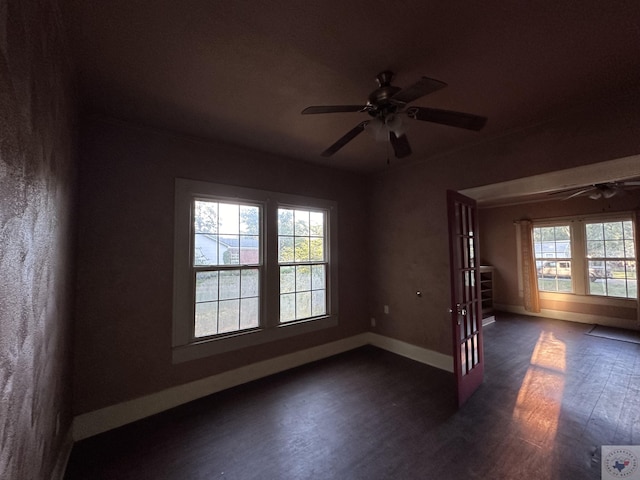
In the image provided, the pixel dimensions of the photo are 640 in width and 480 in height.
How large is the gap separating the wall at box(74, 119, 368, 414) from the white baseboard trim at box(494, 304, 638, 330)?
6.40m

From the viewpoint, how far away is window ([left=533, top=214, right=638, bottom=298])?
5246mm

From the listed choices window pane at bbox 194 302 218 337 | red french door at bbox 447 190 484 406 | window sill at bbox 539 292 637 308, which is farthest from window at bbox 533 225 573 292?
window pane at bbox 194 302 218 337

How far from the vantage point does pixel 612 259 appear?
5402 mm

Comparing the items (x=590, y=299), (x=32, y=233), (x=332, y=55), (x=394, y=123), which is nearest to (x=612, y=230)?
(x=590, y=299)

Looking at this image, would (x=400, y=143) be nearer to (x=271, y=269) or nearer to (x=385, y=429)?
(x=271, y=269)

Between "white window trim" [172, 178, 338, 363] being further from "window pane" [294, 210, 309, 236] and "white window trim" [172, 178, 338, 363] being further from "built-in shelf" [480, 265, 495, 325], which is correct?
"built-in shelf" [480, 265, 495, 325]

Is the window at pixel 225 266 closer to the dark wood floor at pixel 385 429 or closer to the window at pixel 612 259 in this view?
the dark wood floor at pixel 385 429

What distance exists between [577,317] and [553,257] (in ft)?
4.31

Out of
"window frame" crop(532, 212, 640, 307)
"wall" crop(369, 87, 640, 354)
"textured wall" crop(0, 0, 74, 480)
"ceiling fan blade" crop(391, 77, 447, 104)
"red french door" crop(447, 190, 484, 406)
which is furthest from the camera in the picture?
"window frame" crop(532, 212, 640, 307)

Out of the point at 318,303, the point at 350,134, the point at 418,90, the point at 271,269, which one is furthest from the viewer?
the point at 318,303

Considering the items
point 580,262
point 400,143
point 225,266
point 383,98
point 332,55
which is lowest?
point 580,262

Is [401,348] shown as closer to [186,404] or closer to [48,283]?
[186,404]

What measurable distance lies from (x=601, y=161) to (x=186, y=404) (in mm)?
4415

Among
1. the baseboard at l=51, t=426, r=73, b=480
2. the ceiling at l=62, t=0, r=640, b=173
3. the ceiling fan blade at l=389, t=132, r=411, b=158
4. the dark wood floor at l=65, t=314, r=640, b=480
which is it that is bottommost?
the dark wood floor at l=65, t=314, r=640, b=480
